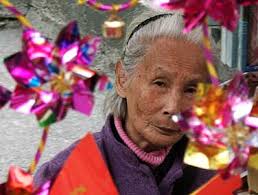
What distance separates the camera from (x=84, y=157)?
96 cm

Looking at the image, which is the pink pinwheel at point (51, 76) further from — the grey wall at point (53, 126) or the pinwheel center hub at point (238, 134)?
the grey wall at point (53, 126)

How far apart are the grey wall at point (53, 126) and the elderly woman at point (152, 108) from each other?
1.04 meters

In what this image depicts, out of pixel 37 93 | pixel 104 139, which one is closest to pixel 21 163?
pixel 104 139

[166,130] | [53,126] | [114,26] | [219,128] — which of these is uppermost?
[114,26]

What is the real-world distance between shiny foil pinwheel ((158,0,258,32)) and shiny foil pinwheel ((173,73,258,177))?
7 centimetres

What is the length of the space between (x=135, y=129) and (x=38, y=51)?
18.8 inches

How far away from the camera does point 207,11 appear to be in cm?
68

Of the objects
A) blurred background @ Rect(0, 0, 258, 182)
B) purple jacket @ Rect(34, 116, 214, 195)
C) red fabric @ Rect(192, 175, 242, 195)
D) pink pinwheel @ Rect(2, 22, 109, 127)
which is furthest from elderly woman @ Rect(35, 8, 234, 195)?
blurred background @ Rect(0, 0, 258, 182)

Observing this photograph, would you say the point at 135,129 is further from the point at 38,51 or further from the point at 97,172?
the point at 38,51

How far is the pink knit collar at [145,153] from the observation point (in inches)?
46.7

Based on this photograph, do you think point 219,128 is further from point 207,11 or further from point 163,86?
point 163,86

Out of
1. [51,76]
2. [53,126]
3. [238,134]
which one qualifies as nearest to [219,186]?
[238,134]

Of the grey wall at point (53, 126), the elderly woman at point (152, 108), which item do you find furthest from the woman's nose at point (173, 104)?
the grey wall at point (53, 126)

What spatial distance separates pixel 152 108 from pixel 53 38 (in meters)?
1.65
